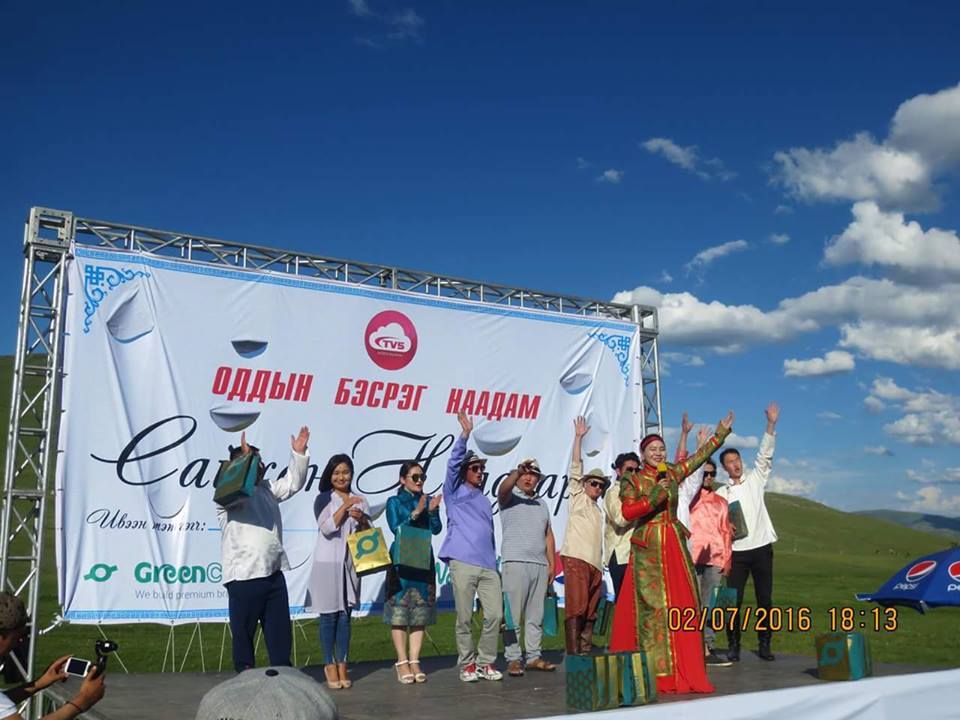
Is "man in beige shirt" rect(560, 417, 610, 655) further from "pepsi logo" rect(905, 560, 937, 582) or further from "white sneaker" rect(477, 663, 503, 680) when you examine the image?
"pepsi logo" rect(905, 560, 937, 582)

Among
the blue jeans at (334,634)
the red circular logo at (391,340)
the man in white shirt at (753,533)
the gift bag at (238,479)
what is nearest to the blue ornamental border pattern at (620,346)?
the red circular logo at (391,340)

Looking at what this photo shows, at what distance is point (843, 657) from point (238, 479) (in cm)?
354

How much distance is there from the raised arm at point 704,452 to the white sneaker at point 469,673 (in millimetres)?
1874

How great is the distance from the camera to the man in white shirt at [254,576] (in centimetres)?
467

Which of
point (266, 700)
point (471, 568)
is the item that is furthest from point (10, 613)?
point (471, 568)

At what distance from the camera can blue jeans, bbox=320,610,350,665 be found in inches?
213

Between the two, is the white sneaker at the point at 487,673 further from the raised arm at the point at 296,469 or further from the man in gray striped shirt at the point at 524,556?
the raised arm at the point at 296,469

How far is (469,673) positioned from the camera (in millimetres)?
5605

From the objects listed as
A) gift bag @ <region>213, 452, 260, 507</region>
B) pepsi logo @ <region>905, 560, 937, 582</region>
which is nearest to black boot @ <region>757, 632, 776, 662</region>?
pepsi logo @ <region>905, 560, 937, 582</region>

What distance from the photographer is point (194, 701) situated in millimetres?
4996

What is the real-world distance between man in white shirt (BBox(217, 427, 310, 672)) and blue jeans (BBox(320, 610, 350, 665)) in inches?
22.6

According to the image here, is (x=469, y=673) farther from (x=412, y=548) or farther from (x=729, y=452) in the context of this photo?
(x=729, y=452)

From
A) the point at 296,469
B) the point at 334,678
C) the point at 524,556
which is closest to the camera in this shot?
the point at 296,469

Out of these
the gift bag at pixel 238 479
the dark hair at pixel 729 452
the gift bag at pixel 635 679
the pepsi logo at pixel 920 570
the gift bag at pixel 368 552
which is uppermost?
the dark hair at pixel 729 452
